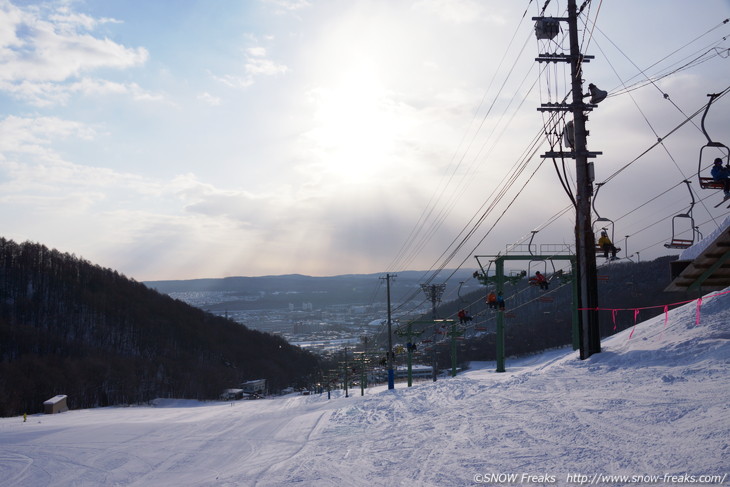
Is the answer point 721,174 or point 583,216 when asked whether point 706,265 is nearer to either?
point 721,174

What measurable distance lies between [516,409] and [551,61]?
1358cm

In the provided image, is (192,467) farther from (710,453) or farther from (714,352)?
(714,352)

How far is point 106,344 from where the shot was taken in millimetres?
131875

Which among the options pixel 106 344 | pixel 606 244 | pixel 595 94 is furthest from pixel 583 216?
pixel 106 344

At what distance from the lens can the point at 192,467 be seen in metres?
13.9

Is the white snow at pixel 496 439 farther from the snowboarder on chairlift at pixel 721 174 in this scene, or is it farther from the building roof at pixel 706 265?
the snowboarder on chairlift at pixel 721 174

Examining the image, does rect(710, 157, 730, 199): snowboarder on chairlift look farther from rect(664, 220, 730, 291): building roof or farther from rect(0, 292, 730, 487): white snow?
rect(0, 292, 730, 487): white snow

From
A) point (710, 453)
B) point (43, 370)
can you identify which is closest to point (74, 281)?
point (43, 370)

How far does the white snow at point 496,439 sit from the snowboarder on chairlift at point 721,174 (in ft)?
13.5

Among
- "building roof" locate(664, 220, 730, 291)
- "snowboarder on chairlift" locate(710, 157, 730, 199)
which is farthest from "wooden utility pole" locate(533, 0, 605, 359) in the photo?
"snowboarder on chairlift" locate(710, 157, 730, 199)

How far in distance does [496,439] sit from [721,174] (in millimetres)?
8197

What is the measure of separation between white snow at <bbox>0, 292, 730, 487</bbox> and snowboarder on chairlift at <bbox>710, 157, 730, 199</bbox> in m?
4.13

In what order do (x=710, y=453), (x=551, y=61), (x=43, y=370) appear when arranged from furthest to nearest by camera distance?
(x=43, y=370)
(x=551, y=61)
(x=710, y=453)

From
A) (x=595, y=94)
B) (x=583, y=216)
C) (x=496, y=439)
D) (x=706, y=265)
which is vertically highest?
(x=595, y=94)
